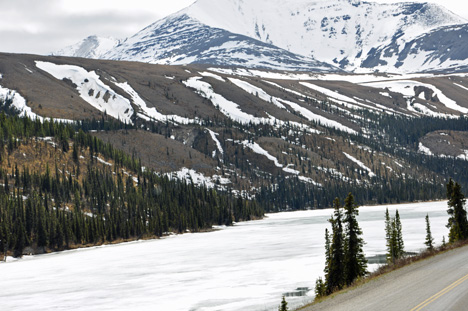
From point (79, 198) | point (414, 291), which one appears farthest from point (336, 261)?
point (79, 198)

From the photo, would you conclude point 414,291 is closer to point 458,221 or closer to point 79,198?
point 458,221

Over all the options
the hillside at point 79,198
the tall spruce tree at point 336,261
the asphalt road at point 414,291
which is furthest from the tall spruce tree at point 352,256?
the hillside at point 79,198

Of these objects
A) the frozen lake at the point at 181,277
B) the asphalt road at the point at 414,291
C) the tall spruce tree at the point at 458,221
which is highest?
the tall spruce tree at the point at 458,221

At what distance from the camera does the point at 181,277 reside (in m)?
58.6

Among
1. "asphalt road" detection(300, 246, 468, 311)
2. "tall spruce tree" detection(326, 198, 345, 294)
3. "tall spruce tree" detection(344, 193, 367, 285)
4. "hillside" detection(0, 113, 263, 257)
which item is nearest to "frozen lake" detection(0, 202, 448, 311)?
"tall spruce tree" detection(326, 198, 345, 294)

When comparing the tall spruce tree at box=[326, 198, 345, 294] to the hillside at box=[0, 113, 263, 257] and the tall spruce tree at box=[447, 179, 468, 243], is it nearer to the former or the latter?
the tall spruce tree at box=[447, 179, 468, 243]

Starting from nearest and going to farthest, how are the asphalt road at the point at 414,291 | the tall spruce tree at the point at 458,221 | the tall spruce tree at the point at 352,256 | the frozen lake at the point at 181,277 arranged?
the asphalt road at the point at 414,291
the tall spruce tree at the point at 352,256
the frozen lake at the point at 181,277
the tall spruce tree at the point at 458,221

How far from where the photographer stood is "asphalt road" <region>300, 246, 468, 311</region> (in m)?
26.9

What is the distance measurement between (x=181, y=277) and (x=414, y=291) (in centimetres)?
3234

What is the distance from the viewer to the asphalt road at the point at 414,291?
26891 mm

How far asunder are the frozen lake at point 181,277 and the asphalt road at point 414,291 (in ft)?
24.5

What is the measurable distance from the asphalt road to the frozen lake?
7.46 metres

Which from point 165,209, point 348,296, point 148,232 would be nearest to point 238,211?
point 165,209

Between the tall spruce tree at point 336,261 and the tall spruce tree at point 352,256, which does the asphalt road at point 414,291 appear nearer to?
the tall spruce tree at point 352,256
